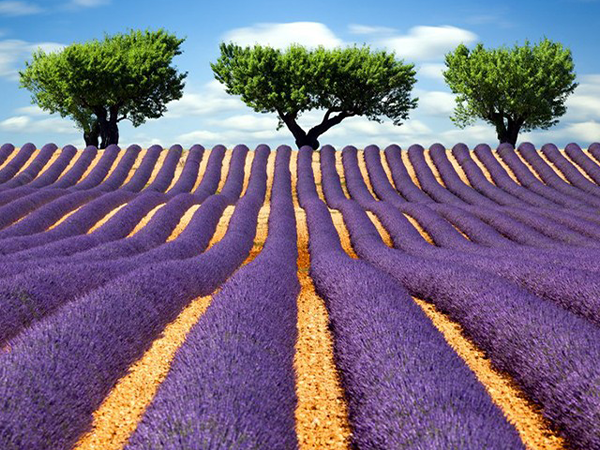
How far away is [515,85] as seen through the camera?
40438 mm

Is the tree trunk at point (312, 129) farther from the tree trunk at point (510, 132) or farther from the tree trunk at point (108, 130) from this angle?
the tree trunk at point (108, 130)

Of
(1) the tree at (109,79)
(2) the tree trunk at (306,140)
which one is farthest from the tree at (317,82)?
(1) the tree at (109,79)

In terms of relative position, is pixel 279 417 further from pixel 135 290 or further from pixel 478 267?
pixel 478 267

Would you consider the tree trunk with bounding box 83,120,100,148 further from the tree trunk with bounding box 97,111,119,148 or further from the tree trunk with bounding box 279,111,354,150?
the tree trunk with bounding box 279,111,354,150

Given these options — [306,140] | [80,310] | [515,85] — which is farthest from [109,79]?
[80,310]

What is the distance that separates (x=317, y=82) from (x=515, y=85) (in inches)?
551

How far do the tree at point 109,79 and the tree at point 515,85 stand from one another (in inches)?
881

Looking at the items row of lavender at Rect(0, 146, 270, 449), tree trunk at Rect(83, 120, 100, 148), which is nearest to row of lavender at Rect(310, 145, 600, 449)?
row of lavender at Rect(0, 146, 270, 449)

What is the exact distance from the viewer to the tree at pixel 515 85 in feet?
132

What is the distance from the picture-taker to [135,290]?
22.8 feet

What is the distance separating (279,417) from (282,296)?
3.69m

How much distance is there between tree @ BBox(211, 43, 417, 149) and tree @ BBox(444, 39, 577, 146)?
435 centimetres

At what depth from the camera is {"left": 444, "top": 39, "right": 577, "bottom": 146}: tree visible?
1586 inches

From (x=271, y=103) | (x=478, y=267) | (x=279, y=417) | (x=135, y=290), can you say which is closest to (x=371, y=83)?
(x=271, y=103)
